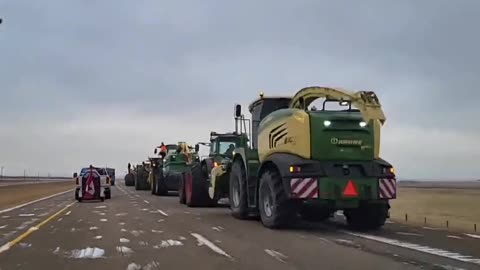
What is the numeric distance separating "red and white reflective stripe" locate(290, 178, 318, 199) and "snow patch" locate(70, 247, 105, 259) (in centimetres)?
497

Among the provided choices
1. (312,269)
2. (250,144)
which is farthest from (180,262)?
(250,144)

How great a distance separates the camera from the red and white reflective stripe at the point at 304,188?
15156mm

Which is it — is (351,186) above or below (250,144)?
below

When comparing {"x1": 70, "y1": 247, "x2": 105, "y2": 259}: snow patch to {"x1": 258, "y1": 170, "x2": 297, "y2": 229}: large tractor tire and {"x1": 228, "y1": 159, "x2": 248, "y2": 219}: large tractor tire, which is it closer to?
{"x1": 258, "y1": 170, "x2": 297, "y2": 229}: large tractor tire

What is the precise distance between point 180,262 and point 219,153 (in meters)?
15.1

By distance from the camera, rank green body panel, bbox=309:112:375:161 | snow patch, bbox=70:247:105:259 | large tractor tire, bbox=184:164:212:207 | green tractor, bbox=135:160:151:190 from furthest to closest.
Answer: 1. green tractor, bbox=135:160:151:190
2. large tractor tire, bbox=184:164:212:207
3. green body panel, bbox=309:112:375:161
4. snow patch, bbox=70:247:105:259

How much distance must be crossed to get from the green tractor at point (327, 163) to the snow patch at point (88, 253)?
16.5 ft

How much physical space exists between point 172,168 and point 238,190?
694 inches

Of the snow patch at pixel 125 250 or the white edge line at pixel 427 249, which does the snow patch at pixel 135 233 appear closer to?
the snow patch at pixel 125 250

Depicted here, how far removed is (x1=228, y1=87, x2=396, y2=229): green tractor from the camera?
1527 cm

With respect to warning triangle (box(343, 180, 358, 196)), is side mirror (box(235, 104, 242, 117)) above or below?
above

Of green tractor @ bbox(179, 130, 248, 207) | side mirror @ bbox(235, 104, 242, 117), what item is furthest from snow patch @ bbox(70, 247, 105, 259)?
green tractor @ bbox(179, 130, 248, 207)

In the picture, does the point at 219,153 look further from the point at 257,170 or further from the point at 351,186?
the point at 351,186

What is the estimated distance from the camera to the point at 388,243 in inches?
513
